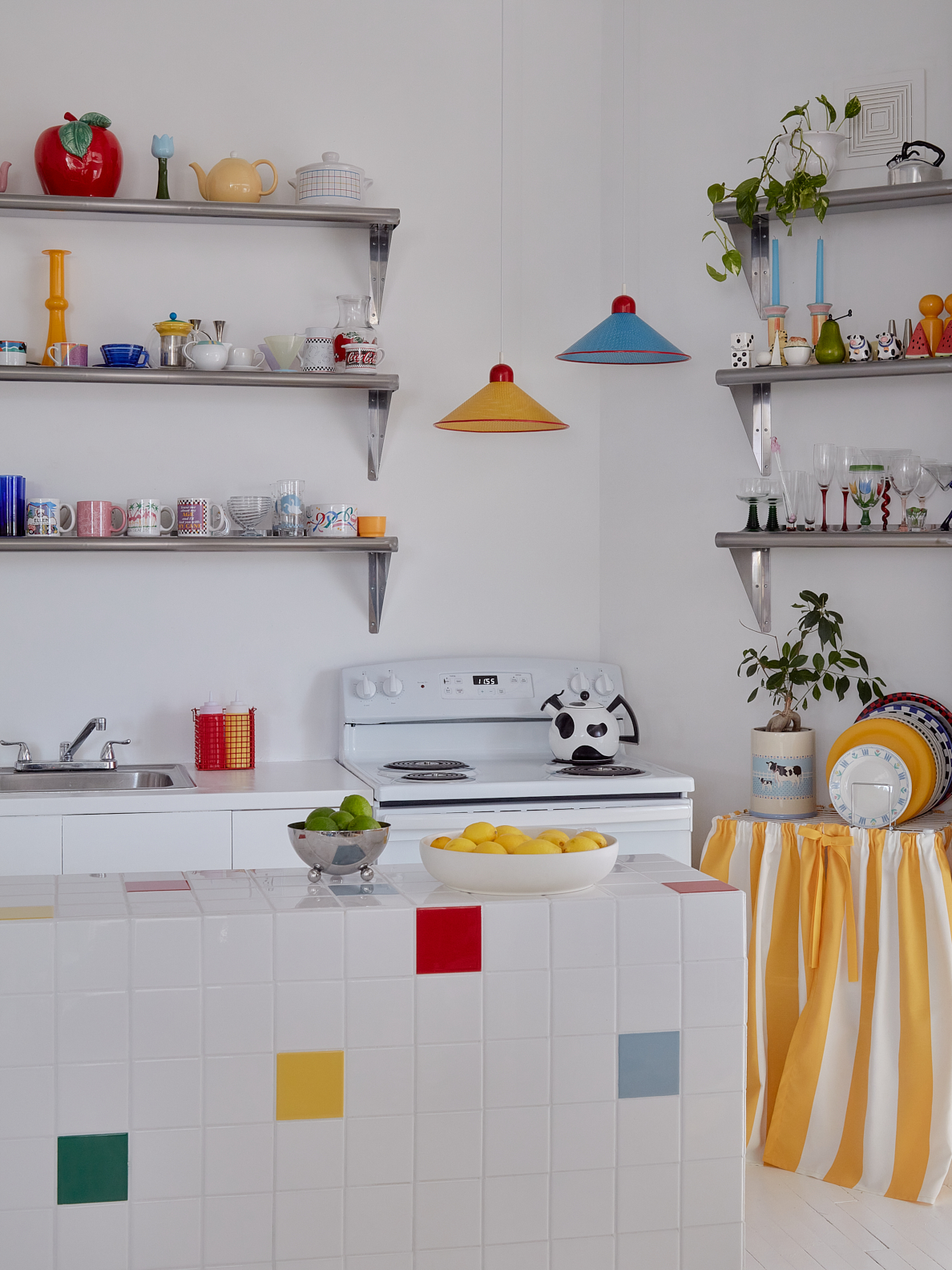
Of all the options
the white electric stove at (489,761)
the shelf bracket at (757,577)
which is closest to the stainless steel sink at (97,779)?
the white electric stove at (489,761)

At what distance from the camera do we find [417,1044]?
1466mm

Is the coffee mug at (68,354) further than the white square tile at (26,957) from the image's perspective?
Yes

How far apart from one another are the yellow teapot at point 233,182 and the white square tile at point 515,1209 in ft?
8.13

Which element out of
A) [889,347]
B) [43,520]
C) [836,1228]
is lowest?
[836,1228]

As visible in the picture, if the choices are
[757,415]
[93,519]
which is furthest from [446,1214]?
[757,415]

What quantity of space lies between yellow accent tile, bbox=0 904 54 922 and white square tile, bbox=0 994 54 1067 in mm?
87

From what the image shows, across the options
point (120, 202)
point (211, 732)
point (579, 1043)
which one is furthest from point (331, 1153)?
point (120, 202)

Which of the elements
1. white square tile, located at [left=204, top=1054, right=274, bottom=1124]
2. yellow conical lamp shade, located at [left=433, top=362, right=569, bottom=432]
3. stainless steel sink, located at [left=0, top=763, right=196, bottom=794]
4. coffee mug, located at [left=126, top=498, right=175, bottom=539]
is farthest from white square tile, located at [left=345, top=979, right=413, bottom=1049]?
coffee mug, located at [left=126, top=498, right=175, bottom=539]

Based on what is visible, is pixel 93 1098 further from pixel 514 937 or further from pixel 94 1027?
pixel 514 937

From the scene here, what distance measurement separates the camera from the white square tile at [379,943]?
57.5 inches

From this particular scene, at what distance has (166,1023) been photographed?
1.41m

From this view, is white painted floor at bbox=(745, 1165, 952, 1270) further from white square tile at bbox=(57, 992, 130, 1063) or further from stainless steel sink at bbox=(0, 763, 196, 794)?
stainless steel sink at bbox=(0, 763, 196, 794)

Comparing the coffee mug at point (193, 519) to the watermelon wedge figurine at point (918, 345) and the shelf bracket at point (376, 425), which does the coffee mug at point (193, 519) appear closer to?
the shelf bracket at point (376, 425)

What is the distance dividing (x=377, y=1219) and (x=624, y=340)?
6.85ft
